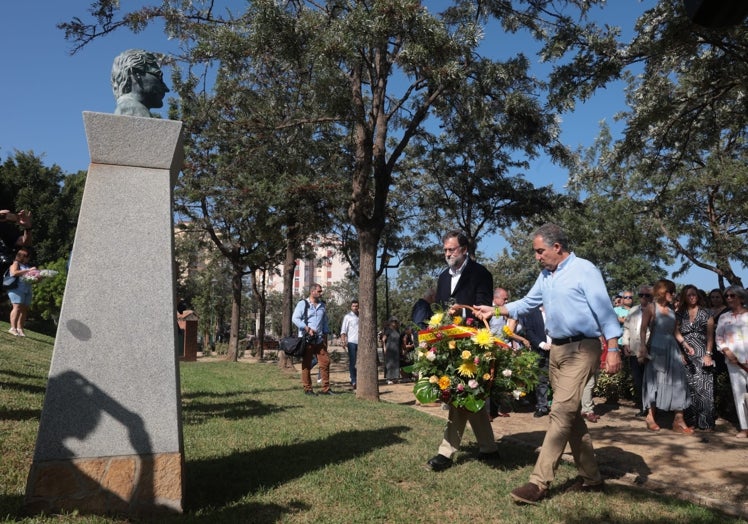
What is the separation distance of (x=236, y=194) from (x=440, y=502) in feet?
36.3

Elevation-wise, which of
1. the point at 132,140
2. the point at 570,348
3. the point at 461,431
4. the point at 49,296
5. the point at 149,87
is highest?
the point at 49,296

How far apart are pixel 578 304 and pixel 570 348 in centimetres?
36

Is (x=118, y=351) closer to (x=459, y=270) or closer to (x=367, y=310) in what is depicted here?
(x=459, y=270)

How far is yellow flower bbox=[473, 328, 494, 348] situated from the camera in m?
5.04

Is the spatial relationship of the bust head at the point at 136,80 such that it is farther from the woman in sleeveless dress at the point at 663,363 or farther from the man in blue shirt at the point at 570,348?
the woman in sleeveless dress at the point at 663,363

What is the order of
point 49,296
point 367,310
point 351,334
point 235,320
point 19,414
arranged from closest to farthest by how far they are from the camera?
point 19,414, point 367,310, point 351,334, point 235,320, point 49,296

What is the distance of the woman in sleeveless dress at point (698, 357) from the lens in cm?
833

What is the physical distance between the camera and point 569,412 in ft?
14.9

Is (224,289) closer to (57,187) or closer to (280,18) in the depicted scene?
(57,187)

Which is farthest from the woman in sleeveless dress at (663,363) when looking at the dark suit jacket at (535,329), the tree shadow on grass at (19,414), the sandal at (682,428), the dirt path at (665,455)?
the tree shadow on grass at (19,414)

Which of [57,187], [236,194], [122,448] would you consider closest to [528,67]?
[236,194]

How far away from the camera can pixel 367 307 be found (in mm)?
11133

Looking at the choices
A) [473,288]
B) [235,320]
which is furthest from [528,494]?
[235,320]

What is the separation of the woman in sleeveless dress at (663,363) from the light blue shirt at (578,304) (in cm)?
439
